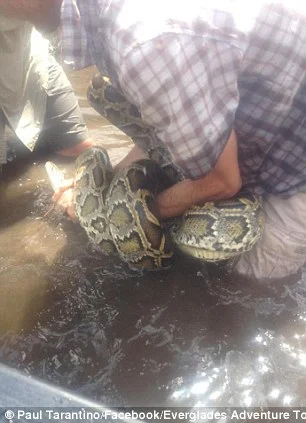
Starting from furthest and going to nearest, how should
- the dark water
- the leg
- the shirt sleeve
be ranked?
the leg → the dark water → the shirt sleeve


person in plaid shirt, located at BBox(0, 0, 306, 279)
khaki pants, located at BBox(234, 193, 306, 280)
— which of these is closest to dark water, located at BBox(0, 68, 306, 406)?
khaki pants, located at BBox(234, 193, 306, 280)

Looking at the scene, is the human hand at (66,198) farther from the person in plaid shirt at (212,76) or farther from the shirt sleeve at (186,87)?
the shirt sleeve at (186,87)

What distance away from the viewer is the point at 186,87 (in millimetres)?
2143

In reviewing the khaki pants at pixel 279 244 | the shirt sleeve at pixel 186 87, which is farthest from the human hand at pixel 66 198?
the shirt sleeve at pixel 186 87

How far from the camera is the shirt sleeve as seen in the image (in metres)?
2.06

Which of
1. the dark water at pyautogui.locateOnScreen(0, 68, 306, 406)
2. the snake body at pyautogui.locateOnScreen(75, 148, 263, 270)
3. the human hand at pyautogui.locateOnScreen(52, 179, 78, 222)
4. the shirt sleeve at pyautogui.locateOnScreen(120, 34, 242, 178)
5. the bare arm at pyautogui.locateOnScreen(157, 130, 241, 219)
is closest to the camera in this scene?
the shirt sleeve at pyautogui.locateOnScreen(120, 34, 242, 178)

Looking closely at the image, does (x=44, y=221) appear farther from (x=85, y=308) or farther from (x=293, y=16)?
(x=293, y=16)

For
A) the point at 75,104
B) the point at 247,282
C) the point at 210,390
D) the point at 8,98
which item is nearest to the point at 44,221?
the point at 8,98

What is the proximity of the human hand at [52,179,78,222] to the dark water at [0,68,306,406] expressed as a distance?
0.67 feet

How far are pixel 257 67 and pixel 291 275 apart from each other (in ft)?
6.26

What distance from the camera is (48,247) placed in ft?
13.3

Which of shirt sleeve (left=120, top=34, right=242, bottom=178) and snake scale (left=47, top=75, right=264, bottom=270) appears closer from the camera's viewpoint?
shirt sleeve (left=120, top=34, right=242, bottom=178)

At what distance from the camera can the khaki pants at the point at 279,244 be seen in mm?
3361

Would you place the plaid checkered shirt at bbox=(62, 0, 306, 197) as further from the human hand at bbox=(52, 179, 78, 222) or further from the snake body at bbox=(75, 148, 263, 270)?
the human hand at bbox=(52, 179, 78, 222)
